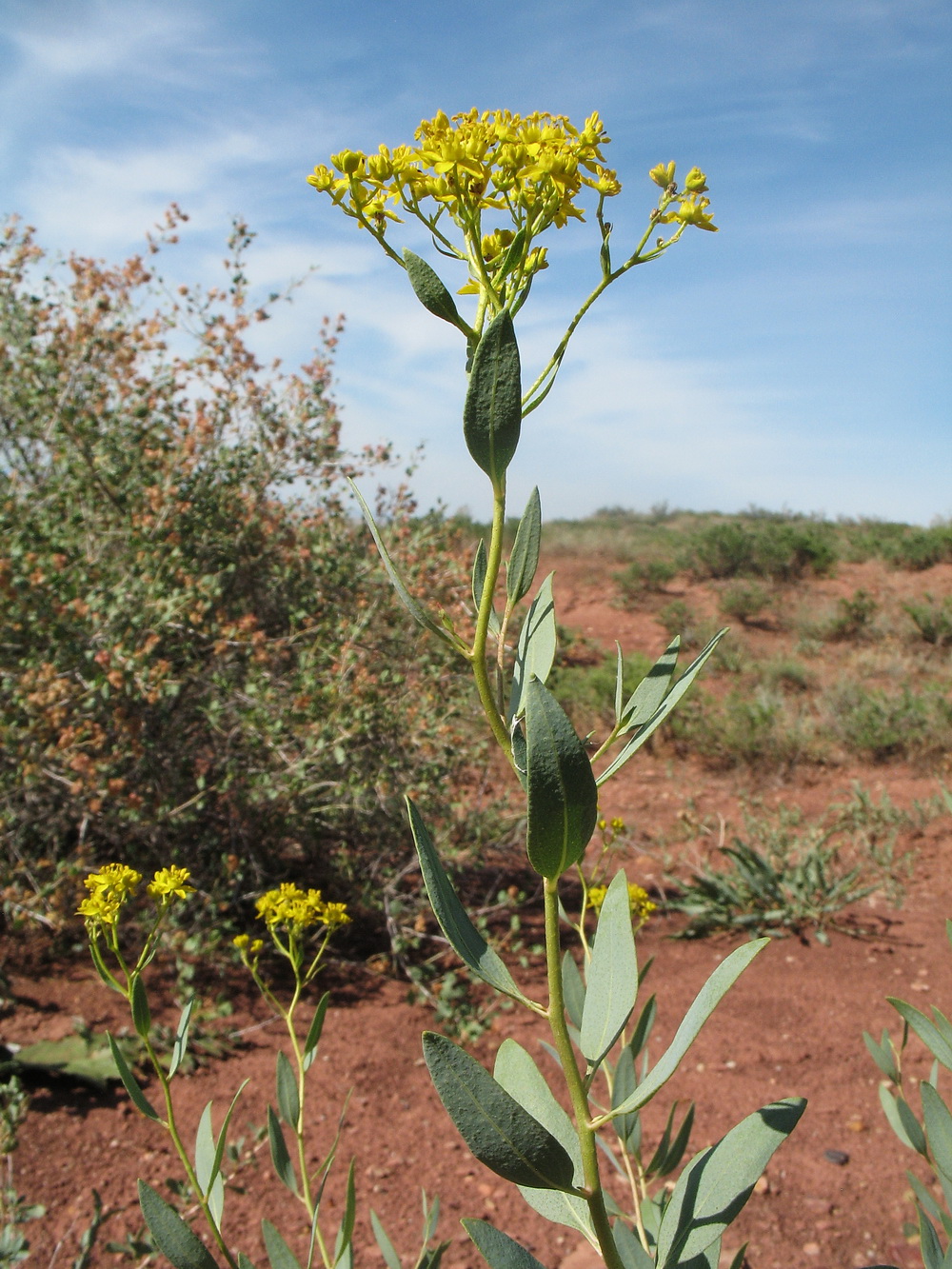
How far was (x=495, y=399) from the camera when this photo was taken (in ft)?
2.69

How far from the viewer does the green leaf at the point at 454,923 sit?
0.82m

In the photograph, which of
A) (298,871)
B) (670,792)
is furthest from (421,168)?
(670,792)

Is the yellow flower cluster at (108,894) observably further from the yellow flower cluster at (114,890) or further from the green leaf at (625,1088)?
the green leaf at (625,1088)

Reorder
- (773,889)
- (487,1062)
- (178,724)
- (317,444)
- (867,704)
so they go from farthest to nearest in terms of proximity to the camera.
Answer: (867,704)
(317,444)
(773,889)
(178,724)
(487,1062)

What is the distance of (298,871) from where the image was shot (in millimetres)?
4098

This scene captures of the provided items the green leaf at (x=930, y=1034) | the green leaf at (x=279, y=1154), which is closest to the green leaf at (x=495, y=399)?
the green leaf at (x=930, y=1034)

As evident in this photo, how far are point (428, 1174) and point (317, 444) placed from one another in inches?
125

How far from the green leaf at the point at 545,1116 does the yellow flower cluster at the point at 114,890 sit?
49 cm

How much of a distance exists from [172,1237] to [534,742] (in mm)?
710

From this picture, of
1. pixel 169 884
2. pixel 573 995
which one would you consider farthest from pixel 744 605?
pixel 169 884

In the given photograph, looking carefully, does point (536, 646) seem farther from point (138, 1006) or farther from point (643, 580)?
point (643, 580)

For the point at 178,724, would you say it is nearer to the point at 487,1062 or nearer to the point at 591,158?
the point at 487,1062

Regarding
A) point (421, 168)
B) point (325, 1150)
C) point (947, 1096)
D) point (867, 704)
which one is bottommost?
point (325, 1150)

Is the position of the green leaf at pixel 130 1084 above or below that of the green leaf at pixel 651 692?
below
